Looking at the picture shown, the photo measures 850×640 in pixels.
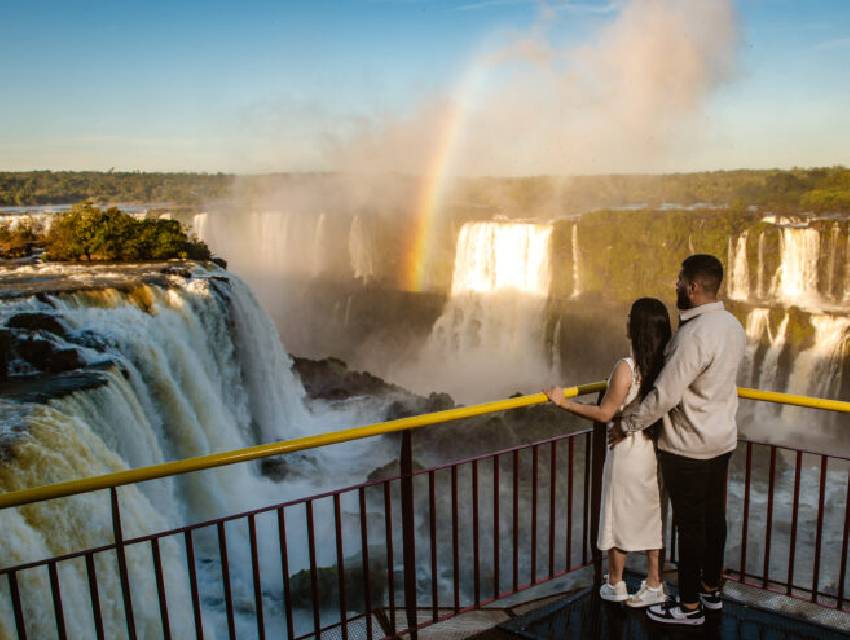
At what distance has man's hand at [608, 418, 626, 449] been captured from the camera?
140 inches

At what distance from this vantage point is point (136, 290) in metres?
13.4

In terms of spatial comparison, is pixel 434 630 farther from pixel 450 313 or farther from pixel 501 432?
pixel 450 313

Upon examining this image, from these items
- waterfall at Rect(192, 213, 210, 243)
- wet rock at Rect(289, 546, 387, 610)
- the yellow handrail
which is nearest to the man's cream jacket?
the yellow handrail

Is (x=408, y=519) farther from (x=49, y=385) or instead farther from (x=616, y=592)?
(x=49, y=385)

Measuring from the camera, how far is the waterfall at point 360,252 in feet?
160

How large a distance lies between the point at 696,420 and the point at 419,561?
916 centimetres

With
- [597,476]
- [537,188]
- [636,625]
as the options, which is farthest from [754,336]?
[537,188]

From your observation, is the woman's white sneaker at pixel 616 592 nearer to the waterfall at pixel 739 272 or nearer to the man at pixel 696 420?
the man at pixel 696 420

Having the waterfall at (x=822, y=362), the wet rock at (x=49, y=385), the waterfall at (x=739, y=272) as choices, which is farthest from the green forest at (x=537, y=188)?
the wet rock at (x=49, y=385)

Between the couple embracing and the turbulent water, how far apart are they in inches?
176

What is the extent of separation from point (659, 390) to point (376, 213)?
48461mm

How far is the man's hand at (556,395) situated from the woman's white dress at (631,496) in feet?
1.08

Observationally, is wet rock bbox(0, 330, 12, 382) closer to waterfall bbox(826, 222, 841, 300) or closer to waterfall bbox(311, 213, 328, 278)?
waterfall bbox(826, 222, 841, 300)

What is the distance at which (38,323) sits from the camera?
37.7ft
